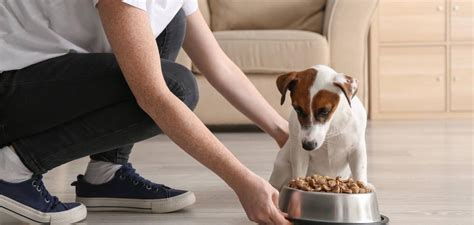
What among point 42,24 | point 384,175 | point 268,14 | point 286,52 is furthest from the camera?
point 268,14

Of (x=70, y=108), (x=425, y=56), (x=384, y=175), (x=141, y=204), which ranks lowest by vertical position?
(x=425, y=56)

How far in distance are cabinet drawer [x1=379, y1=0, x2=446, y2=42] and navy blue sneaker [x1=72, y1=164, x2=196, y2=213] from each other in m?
3.01

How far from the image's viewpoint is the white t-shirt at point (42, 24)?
166 cm

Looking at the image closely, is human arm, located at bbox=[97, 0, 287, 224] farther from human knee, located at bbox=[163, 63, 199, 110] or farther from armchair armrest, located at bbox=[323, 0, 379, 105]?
armchair armrest, located at bbox=[323, 0, 379, 105]

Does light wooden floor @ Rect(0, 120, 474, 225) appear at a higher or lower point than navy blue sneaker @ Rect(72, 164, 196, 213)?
lower

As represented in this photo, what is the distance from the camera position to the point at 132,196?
1930 mm

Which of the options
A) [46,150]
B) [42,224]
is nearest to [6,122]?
[46,150]

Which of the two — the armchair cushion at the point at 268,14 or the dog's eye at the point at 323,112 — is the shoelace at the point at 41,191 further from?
the armchair cushion at the point at 268,14

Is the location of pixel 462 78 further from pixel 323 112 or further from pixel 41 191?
pixel 41 191

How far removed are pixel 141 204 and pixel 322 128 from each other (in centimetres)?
48

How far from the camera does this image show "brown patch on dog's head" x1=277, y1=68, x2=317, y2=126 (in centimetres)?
178

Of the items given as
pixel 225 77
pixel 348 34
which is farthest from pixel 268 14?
pixel 225 77

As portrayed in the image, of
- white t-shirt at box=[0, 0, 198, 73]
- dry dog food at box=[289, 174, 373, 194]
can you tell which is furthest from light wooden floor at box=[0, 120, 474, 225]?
white t-shirt at box=[0, 0, 198, 73]

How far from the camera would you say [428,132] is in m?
3.88
